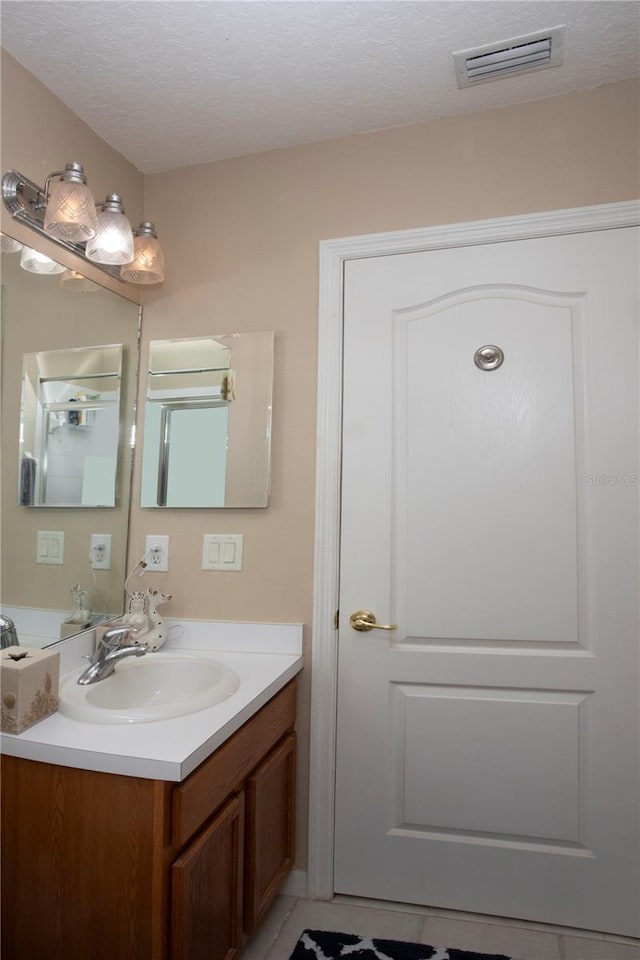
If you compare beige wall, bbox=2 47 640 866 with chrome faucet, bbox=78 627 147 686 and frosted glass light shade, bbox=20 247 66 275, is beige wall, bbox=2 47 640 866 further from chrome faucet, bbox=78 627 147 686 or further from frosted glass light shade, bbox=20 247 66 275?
chrome faucet, bbox=78 627 147 686

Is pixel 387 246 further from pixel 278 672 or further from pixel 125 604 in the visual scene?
pixel 125 604

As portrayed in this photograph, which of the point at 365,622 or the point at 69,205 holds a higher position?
the point at 69,205

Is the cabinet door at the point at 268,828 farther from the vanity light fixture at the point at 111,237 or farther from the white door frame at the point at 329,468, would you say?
the vanity light fixture at the point at 111,237

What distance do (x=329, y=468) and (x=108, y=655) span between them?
0.83 m

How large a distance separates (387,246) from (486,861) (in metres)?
1.85

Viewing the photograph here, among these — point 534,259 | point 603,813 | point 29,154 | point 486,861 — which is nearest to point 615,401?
point 534,259

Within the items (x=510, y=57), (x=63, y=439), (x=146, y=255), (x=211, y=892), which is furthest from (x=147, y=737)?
(x=510, y=57)

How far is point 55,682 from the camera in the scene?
4.39ft

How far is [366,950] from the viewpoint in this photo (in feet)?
5.11

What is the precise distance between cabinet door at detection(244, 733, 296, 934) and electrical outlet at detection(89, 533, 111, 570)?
0.78 m

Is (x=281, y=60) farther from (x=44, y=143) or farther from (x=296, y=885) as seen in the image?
(x=296, y=885)

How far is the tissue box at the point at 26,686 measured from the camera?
1.22 meters

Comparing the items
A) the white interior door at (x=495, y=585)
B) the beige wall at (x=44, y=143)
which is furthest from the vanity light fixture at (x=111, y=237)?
the white interior door at (x=495, y=585)

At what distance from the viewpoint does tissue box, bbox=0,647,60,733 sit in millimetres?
1225
